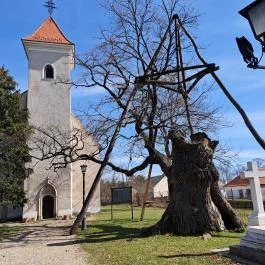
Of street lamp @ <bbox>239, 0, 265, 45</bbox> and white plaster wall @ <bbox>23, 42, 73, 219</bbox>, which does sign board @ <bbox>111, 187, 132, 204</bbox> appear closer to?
white plaster wall @ <bbox>23, 42, 73, 219</bbox>

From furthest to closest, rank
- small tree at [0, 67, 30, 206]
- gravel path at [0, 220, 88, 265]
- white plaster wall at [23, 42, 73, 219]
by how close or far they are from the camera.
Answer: white plaster wall at [23, 42, 73, 219]
small tree at [0, 67, 30, 206]
gravel path at [0, 220, 88, 265]

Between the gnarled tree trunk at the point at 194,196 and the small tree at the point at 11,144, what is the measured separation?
1384 centimetres

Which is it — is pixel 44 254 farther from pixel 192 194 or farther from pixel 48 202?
pixel 48 202

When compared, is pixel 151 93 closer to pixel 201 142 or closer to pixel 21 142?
pixel 201 142

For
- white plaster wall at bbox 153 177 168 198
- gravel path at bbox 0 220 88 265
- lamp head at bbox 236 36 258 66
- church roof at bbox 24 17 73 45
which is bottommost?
gravel path at bbox 0 220 88 265

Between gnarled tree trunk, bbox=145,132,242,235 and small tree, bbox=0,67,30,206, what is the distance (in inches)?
545

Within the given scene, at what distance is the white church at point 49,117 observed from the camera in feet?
98.0

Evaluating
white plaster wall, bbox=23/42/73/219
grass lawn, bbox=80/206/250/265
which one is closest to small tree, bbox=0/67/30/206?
white plaster wall, bbox=23/42/73/219

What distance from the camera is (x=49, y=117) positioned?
31094mm

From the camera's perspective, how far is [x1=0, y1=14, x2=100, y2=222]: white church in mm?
29875

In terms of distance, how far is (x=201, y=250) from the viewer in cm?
1002

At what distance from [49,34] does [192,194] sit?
25.1m

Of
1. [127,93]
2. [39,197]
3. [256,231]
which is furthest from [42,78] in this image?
[256,231]

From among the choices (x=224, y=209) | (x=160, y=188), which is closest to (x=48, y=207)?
(x=224, y=209)
